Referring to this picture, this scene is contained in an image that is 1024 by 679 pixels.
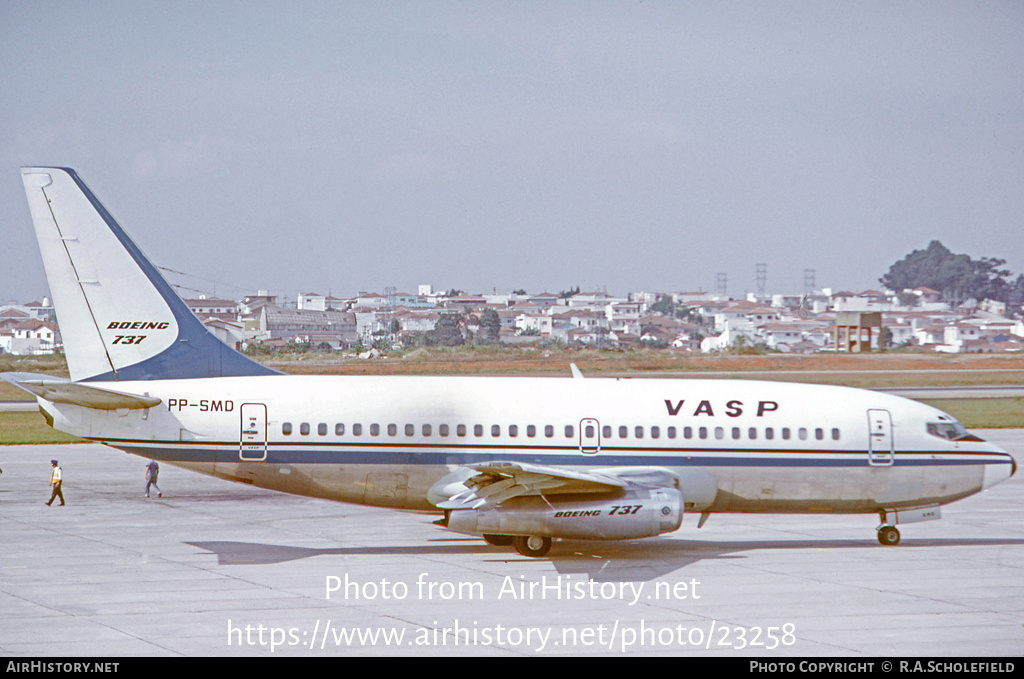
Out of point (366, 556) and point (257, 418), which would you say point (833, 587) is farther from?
point (257, 418)

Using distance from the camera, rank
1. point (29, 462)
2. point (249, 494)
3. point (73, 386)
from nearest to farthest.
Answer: point (73, 386), point (249, 494), point (29, 462)

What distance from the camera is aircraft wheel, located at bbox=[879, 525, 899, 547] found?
865 inches

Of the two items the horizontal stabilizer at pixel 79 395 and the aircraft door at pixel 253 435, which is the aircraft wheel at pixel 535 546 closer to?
the aircraft door at pixel 253 435

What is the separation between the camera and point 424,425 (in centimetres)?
2098

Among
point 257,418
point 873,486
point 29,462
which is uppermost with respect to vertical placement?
point 257,418

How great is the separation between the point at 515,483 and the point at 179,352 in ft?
26.6

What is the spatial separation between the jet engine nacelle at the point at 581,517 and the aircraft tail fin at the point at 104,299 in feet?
22.1

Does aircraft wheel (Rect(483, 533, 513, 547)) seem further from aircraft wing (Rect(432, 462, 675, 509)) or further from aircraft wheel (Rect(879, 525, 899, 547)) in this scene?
aircraft wheel (Rect(879, 525, 899, 547))

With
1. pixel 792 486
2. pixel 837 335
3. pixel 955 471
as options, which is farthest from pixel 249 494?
pixel 837 335

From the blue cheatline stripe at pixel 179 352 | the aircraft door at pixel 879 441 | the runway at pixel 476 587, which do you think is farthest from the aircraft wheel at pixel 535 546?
the aircraft door at pixel 879 441

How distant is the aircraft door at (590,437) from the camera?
2108 cm

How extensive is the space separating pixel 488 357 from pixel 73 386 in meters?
63.3

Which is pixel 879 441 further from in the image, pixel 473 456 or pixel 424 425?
pixel 424 425

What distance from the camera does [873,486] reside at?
2155 centimetres
